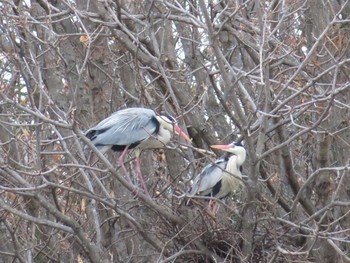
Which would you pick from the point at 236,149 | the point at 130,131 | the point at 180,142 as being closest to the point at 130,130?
the point at 130,131

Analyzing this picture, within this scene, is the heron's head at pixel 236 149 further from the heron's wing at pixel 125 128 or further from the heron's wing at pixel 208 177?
the heron's wing at pixel 125 128

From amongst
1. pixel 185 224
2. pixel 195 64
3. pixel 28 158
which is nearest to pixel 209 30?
pixel 185 224

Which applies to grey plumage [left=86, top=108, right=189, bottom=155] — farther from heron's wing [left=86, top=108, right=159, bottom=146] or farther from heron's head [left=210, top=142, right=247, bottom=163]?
heron's head [left=210, top=142, right=247, bottom=163]

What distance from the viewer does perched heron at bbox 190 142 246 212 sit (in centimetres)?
704

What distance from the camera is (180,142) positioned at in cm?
607

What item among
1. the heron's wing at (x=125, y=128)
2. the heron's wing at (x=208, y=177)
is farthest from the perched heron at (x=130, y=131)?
the heron's wing at (x=208, y=177)

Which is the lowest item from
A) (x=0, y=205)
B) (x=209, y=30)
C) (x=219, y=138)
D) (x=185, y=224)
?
(x=219, y=138)

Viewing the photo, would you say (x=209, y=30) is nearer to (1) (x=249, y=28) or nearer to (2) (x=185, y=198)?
(2) (x=185, y=198)

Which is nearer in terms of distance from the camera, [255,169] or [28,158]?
[255,169]

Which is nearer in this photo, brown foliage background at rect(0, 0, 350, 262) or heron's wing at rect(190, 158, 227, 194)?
brown foliage background at rect(0, 0, 350, 262)

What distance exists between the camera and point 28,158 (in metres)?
7.75

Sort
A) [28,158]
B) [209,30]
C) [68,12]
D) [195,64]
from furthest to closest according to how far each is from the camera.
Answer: [195,64]
[28,158]
[68,12]
[209,30]

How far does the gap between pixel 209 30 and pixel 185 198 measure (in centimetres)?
121

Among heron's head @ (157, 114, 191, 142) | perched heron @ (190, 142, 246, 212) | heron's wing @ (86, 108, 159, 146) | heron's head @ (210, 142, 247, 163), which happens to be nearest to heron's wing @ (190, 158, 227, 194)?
perched heron @ (190, 142, 246, 212)
